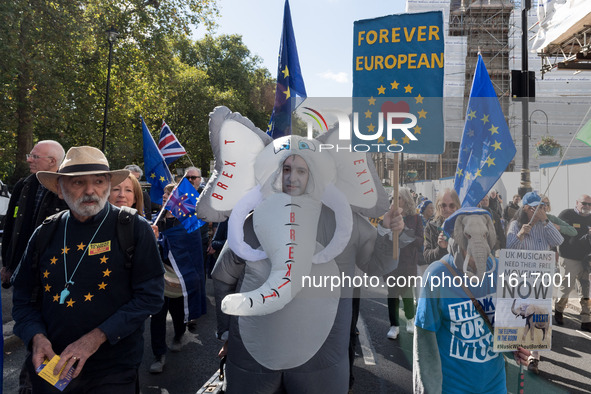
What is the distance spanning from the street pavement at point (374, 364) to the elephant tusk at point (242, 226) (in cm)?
207

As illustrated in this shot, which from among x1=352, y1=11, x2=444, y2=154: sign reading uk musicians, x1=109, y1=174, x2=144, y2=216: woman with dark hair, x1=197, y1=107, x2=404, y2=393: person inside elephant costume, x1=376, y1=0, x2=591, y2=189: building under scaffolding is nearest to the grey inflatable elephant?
x1=197, y1=107, x2=404, y2=393: person inside elephant costume

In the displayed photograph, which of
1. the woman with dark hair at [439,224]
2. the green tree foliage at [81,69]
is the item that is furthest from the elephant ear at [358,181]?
the green tree foliage at [81,69]

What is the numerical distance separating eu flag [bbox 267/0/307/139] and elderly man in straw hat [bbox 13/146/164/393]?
999 millimetres

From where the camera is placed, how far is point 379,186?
8.14ft

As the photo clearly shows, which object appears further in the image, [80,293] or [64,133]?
[64,133]

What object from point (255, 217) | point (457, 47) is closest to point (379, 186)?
point (255, 217)

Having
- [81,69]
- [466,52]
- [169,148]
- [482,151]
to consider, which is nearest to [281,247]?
[482,151]

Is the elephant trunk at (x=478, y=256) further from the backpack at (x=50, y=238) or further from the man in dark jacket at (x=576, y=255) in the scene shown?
the man in dark jacket at (x=576, y=255)

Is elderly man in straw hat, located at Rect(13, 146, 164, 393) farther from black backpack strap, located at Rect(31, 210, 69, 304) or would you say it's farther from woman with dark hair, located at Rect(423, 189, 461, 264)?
woman with dark hair, located at Rect(423, 189, 461, 264)

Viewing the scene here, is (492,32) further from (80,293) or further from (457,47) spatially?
(80,293)

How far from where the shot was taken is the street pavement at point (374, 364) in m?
3.95

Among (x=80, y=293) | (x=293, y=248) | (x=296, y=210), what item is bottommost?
(x=80, y=293)

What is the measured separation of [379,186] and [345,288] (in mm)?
567

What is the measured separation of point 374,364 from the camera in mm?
4473
